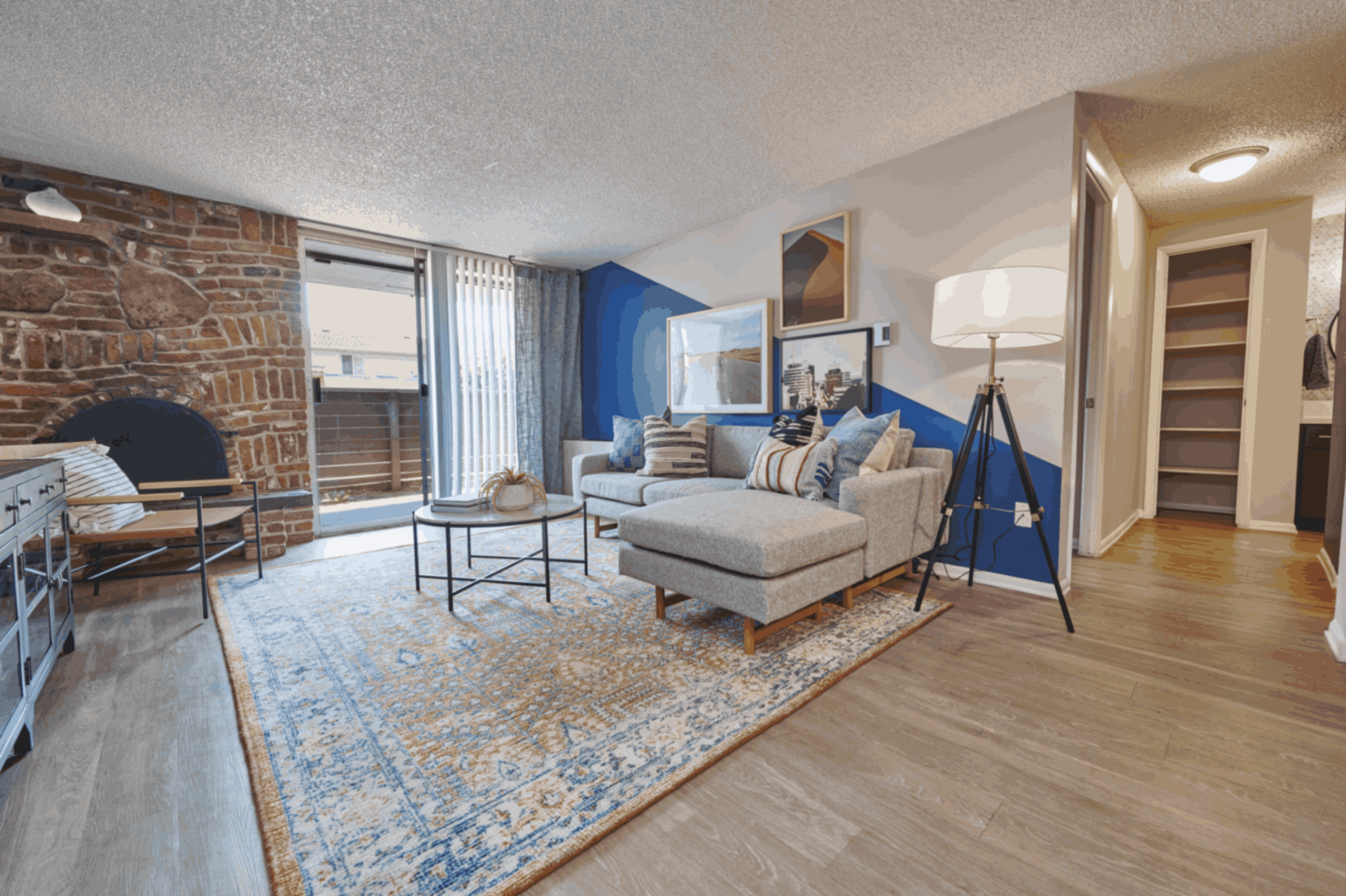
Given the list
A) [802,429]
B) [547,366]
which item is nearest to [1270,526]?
[802,429]

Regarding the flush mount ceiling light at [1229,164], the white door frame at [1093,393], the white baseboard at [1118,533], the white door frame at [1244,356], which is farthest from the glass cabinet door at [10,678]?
the white door frame at [1244,356]

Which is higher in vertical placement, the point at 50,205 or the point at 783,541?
the point at 50,205

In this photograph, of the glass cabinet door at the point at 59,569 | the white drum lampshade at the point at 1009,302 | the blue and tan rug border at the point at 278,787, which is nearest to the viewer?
the blue and tan rug border at the point at 278,787

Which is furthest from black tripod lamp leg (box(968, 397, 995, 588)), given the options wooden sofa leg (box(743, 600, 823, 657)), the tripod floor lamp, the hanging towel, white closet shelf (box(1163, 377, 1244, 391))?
the hanging towel

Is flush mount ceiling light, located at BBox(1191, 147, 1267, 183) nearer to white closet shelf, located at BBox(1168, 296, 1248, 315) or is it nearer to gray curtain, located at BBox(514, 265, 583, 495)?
white closet shelf, located at BBox(1168, 296, 1248, 315)

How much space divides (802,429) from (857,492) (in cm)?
84

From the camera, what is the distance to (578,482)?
4.31 metres

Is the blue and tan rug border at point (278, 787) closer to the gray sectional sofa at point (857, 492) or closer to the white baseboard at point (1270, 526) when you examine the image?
the gray sectional sofa at point (857, 492)

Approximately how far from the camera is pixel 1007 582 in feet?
9.26

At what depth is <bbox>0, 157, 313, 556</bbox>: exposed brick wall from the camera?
3127mm

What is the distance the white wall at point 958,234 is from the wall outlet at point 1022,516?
0.27 m

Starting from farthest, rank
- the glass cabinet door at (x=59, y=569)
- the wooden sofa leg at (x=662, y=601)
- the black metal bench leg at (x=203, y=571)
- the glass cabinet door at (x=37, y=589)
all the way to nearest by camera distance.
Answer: the black metal bench leg at (x=203, y=571), the wooden sofa leg at (x=662, y=601), the glass cabinet door at (x=59, y=569), the glass cabinet door at (x=37, y=589)

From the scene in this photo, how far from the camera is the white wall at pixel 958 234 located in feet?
8.64

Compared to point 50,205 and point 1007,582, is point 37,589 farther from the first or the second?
point 1007,582
